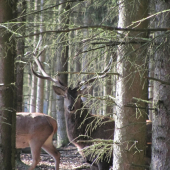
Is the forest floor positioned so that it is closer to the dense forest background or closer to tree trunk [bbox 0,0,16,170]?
tree trunk [bbox 0,0,16,170]

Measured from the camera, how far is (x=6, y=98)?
13.2ft

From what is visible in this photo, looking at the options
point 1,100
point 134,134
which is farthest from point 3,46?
point 134,134

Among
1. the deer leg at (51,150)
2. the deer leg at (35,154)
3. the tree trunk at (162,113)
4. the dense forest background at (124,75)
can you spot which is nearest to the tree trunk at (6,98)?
the dense forest background at (124,75)

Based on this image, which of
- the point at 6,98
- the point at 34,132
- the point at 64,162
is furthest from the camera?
the point at 64,162

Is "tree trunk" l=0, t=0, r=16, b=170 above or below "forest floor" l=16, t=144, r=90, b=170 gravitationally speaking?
above

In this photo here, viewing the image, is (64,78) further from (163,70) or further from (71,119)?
(163,70)

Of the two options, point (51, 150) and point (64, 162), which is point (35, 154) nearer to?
point (51, 150)

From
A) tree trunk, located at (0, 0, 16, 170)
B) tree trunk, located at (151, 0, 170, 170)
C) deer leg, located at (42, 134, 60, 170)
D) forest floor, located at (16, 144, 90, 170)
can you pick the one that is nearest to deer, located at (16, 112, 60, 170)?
deer leg, located at (42, 134, 60, 170)

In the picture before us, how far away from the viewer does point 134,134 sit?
3.72 m

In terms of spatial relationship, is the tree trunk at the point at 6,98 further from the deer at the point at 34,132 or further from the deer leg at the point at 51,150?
the deer leg at the point at 51,150

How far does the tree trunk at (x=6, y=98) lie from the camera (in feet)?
13.1

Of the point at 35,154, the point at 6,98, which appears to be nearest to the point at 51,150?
the point at 35,154

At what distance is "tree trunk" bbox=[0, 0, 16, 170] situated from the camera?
3979 millimetres

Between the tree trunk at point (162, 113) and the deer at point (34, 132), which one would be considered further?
the deer at point (34, 132)
